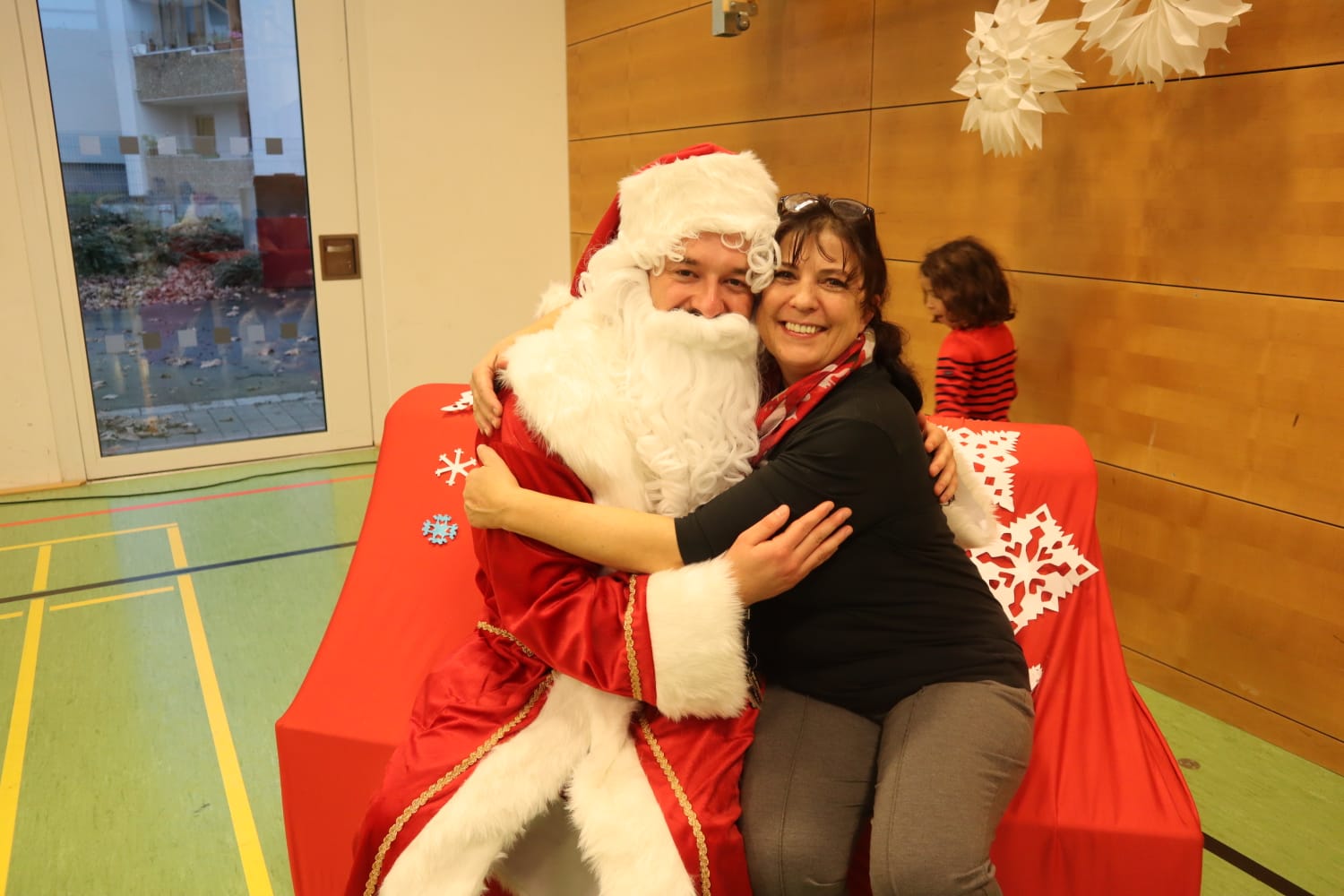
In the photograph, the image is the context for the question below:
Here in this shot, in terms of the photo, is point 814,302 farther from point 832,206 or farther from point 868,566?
point 868,566

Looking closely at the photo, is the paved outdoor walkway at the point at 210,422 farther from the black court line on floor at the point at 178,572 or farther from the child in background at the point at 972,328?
the child in background at the point at 972,328

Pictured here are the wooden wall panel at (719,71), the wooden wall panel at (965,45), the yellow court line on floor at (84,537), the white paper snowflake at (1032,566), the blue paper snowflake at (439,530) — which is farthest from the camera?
the yellow court line on floor at (84,537)

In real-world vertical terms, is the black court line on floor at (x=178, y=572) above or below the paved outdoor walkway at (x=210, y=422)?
below

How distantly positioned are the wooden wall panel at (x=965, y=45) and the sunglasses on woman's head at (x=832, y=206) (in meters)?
1.45

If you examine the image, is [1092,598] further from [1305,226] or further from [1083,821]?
[1305,226]

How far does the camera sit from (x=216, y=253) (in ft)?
16.4

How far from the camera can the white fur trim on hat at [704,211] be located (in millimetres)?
1657

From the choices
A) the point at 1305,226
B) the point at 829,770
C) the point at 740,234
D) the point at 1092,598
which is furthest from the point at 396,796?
the point at 1305,226

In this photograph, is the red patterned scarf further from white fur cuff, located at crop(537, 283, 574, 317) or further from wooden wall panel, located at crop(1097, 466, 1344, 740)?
wooden wall panel, located at crop(1097, 466, 1344, 740)

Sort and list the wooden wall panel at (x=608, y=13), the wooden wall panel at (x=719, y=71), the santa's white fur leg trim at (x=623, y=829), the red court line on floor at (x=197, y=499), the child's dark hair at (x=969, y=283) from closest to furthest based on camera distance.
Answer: the santa's white fur leg trim at (x=623, y=829) < the child's dark hair at (x=969, y=283) < the wooden wall panel at (x=719, y=71) < the red court line on floor at (x=197, y=499) < the wooden wall panel at (x=608, y=13)

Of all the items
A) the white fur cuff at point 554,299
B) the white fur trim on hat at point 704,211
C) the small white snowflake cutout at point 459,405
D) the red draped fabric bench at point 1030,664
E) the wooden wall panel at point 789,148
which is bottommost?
the red draped fabric bench at point 1030,664

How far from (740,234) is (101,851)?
6.53 ft

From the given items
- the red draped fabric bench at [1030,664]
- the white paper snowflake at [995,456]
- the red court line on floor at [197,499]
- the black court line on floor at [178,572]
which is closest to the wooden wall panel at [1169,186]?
the red draped fabric bench at [1030,664]

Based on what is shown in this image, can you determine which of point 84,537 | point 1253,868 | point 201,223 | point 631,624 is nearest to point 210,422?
point 201,223
